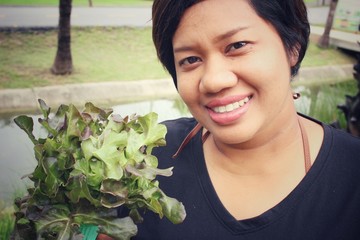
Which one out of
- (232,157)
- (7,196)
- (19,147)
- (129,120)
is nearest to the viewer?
(129,120)

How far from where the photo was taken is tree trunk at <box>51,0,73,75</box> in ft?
15.4

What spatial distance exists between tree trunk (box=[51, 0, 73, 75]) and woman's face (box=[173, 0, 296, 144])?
3915 mm

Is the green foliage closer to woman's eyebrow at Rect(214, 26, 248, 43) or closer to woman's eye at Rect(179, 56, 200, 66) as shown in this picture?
woman's eye at Rect(179, 56, 200, 66)

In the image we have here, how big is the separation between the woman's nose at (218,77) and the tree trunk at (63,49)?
13.1 ft

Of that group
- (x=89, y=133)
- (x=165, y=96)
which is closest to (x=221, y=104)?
(x=89, y=133)

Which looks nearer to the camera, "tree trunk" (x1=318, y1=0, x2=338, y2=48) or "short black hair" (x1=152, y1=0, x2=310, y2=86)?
"short black hair" (x1=152, y1=0, x2=310, y2=86)

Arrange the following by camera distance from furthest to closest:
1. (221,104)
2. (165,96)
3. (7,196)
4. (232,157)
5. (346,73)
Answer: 1. (346,73)
2. (165,96)
3. (7,196)
4. (232,157)
5. (221,104)

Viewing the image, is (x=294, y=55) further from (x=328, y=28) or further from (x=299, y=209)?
(x=328, y=28)

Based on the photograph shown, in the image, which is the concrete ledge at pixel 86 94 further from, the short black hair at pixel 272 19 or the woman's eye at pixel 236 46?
the woman's eye at pixel 236 46

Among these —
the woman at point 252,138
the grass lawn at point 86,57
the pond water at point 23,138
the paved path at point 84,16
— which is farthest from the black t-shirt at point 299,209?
the paved path at point 84,16

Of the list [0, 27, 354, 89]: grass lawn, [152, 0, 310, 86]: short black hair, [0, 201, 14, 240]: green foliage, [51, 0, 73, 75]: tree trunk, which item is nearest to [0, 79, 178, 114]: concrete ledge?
[0, 27, 354, 89]: grass lawn

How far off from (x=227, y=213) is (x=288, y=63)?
434 mm

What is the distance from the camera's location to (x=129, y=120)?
89cm

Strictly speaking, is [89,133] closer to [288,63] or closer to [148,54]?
[288,63]
